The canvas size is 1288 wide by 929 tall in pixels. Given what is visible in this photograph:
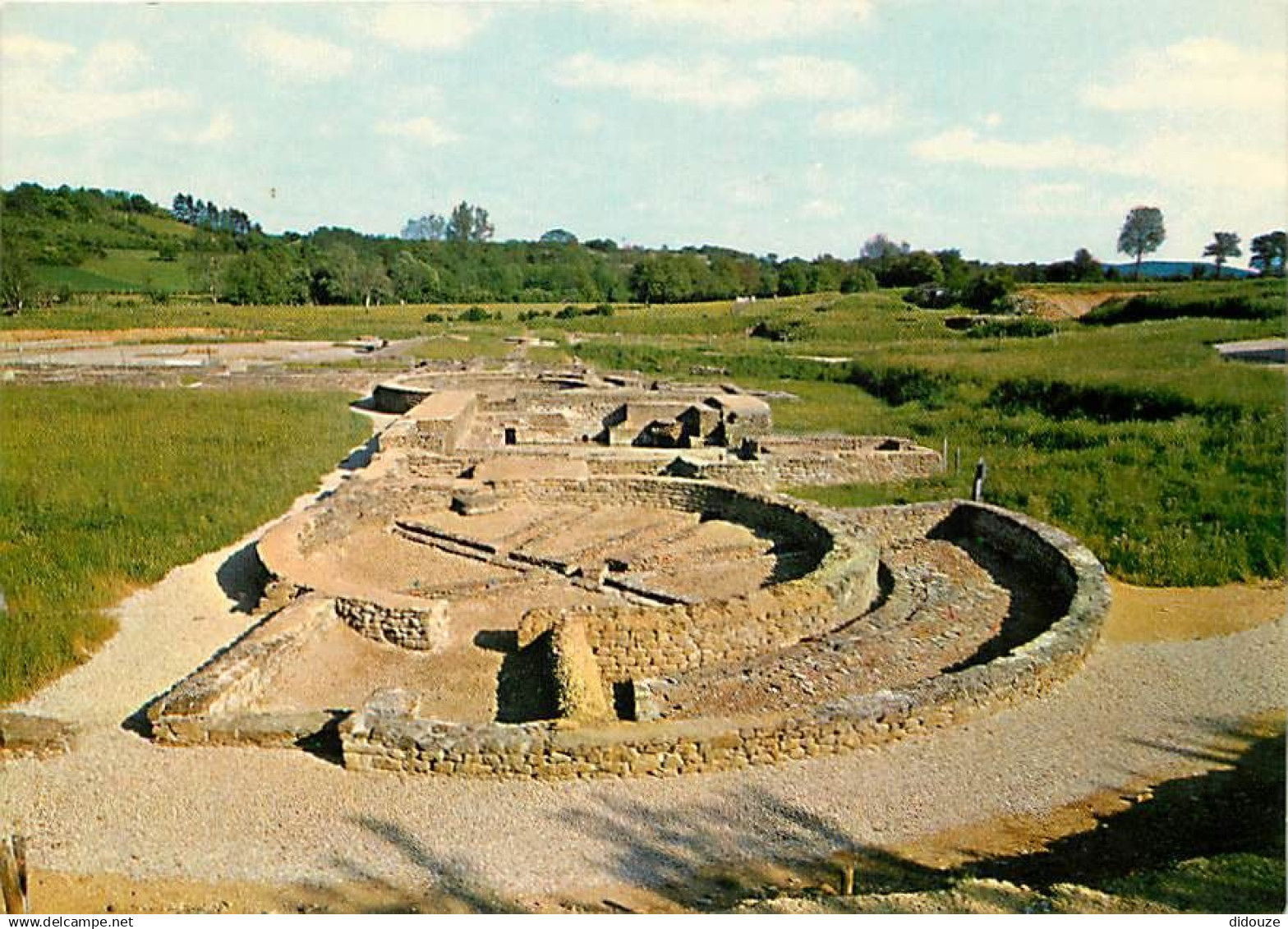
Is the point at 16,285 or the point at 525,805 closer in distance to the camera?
the point at 525,805

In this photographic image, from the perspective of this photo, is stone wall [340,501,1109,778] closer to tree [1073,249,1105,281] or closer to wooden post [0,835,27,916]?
wooden post [0,835,27,916]

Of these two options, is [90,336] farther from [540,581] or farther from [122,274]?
[540,581]

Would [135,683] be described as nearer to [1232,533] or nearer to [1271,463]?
[1232,533]

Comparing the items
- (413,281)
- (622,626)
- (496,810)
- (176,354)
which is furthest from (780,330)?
(413,281)

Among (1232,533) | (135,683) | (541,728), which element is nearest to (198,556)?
(135,683)

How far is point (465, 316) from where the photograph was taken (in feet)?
224

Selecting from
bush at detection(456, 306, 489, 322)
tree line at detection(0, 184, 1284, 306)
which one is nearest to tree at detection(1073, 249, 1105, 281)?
tree line at detection(0, 184, 1284, 306)

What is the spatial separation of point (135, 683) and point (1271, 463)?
18315 mm

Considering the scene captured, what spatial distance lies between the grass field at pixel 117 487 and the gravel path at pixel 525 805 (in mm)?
1606

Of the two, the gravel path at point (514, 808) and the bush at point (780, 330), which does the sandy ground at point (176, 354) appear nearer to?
the bush at point (780, 330)

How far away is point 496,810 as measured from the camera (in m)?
6.61

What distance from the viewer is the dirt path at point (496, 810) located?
5852 millimetres

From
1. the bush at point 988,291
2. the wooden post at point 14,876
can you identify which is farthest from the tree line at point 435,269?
the wooden post at point 14,876

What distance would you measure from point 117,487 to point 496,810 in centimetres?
1288
